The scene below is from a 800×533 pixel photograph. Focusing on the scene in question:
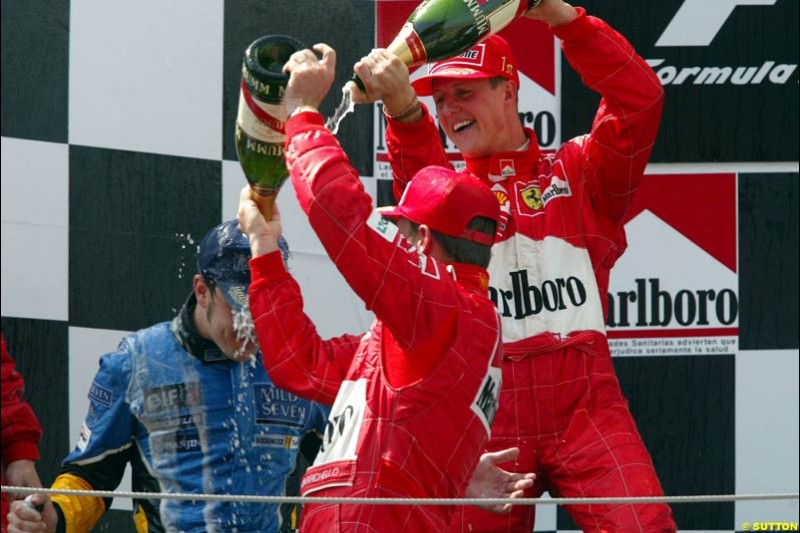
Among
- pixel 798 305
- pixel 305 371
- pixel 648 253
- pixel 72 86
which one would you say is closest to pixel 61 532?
pixel 305 371

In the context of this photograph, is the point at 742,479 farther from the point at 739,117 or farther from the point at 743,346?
the point at 739,117

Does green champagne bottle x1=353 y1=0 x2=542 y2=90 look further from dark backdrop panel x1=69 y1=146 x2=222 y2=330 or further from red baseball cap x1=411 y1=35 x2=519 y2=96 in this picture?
dark backdrop panel x1=69 y1=146 x2=222 y2=330

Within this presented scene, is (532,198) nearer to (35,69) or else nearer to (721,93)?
(721,93)

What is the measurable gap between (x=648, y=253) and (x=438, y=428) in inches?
54.4

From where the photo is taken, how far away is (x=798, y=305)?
12.2 feet

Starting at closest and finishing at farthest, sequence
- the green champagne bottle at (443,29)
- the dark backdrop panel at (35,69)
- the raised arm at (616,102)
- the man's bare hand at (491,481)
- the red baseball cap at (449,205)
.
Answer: the red baseball cap at (449,205) < the man's bare hand at (491,481) < the green champagne bottle at (443,29) < the raised arm at (616,102) < the dark backdrop panel at (35,69)

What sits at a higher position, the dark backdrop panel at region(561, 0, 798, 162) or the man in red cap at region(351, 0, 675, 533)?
the dark backdrop panel at region(561, 0, 798, 162)

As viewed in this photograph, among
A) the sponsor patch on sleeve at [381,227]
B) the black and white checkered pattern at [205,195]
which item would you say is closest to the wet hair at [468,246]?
the sponsor patch on sleeve at [381,227]

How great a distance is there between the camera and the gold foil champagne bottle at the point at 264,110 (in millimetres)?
2602

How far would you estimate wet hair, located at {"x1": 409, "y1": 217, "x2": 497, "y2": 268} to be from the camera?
257 centimetres

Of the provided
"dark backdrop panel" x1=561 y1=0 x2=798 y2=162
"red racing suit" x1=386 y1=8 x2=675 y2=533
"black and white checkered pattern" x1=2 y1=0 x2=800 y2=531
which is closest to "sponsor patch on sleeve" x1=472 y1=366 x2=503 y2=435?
"red racing suit" x1=386 y1=8 x2=675 y2=533

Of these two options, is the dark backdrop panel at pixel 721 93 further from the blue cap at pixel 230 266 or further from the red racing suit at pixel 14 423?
the red racing suit at pixel 14 423

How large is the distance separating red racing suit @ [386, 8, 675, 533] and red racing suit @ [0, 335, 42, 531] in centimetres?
89

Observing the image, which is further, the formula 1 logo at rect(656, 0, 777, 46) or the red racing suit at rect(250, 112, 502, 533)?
the formula 1 logo at rect(656, 0, 777, 46)
